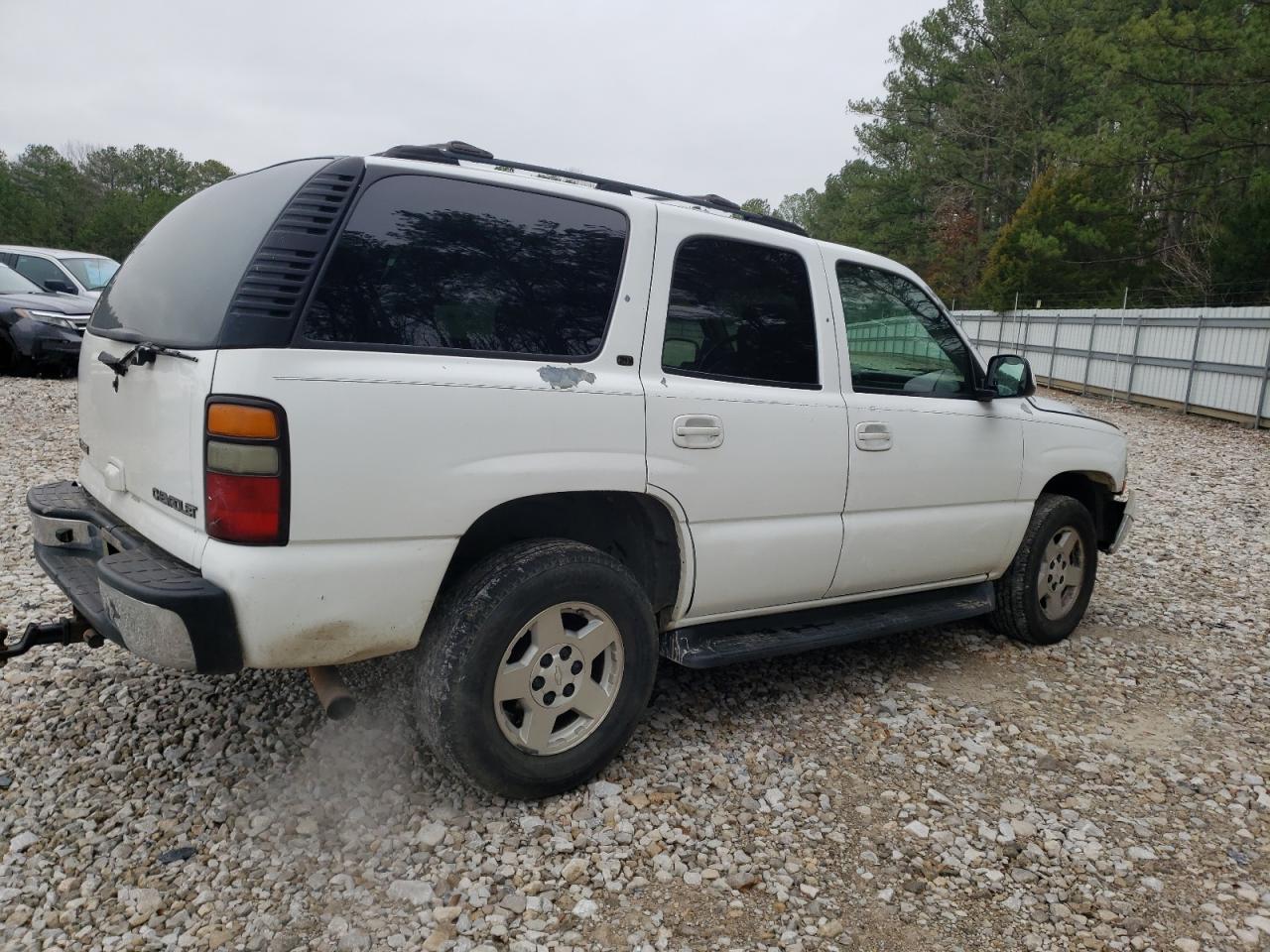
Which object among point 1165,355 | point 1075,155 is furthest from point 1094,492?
point 1075,155

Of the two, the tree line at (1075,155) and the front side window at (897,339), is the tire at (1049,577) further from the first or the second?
the tree line at (1075,155)

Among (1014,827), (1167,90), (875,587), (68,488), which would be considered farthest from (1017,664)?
(1167,90)

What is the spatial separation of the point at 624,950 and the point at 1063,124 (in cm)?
3772

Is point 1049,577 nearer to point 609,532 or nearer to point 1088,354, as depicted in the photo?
point 609,532

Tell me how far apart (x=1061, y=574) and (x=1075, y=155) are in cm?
2119

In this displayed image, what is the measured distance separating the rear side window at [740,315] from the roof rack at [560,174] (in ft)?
0.73

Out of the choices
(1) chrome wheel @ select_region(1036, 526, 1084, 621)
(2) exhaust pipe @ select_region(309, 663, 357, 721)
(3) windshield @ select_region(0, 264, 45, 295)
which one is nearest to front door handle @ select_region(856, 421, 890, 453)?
(1) chrome wheel @ select_region(1036, 526, 1084, 621)

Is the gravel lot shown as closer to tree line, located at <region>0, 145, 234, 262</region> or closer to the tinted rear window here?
the tinted rear window

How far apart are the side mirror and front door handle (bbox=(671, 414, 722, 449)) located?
5.26 ft

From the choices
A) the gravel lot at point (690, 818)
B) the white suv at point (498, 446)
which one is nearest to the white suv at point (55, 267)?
the gravel lot at point (690, 818)

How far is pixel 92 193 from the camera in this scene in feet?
216

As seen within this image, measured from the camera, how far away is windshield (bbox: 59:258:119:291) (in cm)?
1372

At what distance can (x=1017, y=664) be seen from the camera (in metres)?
4.52

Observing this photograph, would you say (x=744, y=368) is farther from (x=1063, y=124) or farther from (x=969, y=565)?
(x=1063, y=124)
